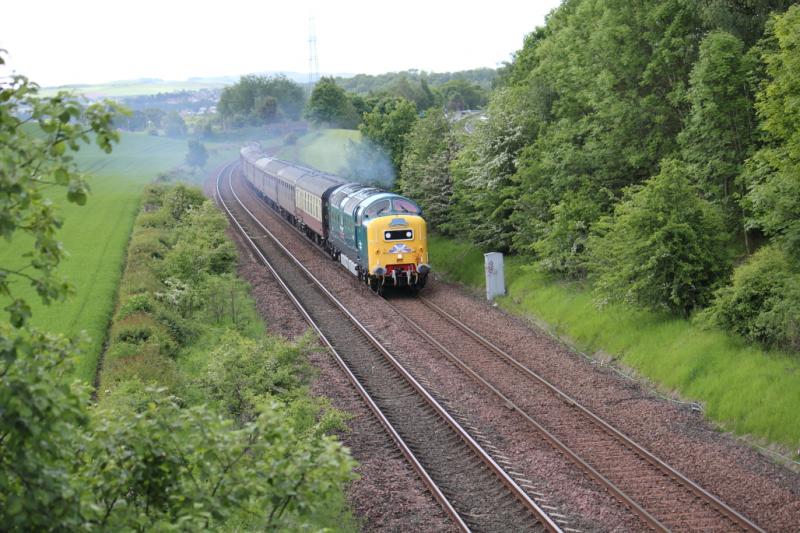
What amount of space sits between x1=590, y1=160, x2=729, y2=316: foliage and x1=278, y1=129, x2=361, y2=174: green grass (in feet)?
179

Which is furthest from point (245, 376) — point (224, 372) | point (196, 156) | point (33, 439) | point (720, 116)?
point (196, 156)

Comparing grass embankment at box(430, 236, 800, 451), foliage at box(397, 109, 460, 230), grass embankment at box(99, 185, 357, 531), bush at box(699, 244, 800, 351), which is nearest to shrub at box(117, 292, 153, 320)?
grass embankment at box(99, 185, 357, 531)

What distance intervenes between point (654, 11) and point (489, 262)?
33.0 ft

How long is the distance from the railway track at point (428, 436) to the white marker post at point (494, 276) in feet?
17.8

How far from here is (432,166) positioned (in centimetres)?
3762

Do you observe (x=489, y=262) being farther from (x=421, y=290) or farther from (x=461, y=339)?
(x=461, y=339)

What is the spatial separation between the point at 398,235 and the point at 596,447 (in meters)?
15.4

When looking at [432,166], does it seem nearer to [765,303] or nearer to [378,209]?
[378,209]

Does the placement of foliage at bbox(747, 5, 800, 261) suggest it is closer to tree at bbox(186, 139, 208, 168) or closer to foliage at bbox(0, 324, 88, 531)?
foliage at bbox(0, 324, 88, 531)

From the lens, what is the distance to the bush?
57.0ft

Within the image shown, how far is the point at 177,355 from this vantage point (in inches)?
872

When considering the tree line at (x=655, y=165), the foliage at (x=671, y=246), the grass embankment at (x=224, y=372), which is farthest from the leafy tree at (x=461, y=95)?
the foliage at (x=671, y=246)

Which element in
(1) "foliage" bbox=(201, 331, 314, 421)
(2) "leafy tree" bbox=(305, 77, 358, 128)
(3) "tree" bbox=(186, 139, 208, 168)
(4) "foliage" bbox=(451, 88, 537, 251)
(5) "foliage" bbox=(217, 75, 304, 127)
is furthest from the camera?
(5) "foliage" bbox=(217, 75, 304, 127)

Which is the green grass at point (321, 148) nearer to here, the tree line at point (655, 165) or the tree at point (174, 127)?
the tree line at point (655, 165)
